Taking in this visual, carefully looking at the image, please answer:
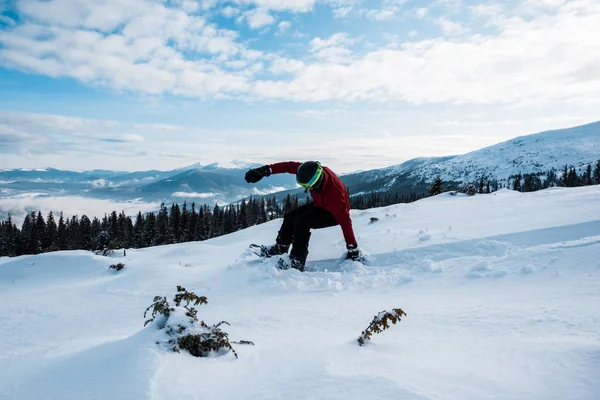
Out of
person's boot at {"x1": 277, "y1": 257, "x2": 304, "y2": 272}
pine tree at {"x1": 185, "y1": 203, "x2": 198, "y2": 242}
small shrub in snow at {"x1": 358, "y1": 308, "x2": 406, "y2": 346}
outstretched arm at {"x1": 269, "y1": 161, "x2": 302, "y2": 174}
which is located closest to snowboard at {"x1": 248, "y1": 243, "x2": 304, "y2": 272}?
person's boot at {"x1": 277, "y1": 257, "x2": 304, "y2": 272}

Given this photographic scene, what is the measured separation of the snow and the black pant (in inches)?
21.9

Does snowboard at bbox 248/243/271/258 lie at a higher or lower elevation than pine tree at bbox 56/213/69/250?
higher

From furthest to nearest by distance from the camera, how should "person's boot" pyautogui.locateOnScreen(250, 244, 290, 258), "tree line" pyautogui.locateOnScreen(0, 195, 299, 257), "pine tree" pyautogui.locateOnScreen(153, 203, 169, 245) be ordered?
1. "tree line" pyautogui.locateOnScreen(0, 195, 299, 257)
2. "pine tree" pyautogui.locateOnScreen(153, 203, 169, 245)
3. "person's boot" pyautogui.locateOnScreen(250, 244, 290, 258)

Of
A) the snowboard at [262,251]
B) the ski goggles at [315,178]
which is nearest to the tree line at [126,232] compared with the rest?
the snowboard at [262,251]

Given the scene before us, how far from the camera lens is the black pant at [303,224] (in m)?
7.56

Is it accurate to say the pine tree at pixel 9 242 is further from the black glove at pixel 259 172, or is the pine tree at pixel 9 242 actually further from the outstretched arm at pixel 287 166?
the outstretched arm at pixel 287 166

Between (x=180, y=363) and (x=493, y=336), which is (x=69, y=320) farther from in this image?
(x=493, y=336)

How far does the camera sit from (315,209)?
25.5 ft

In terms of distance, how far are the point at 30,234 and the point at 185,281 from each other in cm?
9817

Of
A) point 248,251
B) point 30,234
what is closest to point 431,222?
point 248,251

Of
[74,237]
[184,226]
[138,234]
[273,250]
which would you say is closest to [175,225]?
[184,226]

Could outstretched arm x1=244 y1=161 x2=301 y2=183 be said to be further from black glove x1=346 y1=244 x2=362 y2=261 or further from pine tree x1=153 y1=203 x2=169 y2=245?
pine tree x1=153 y1=203 x2=169 y2=245

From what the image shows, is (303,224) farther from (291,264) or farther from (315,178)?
(315,178)

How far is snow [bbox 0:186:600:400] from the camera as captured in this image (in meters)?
2.17
